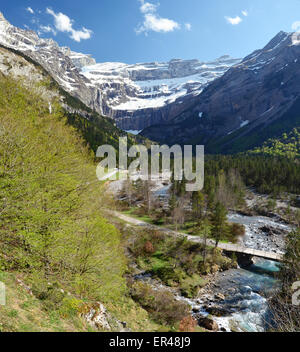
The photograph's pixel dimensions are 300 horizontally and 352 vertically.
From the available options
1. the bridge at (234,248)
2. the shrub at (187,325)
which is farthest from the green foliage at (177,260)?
the shrub at (187,325)

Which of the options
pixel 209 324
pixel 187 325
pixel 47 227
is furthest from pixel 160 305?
pixel 47 227

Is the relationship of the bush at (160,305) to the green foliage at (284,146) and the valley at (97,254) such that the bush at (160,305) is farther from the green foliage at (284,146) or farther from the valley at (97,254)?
the green foliage at (284,146)

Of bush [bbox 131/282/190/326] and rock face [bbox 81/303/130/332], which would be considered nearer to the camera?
rock face [bbox 81/303/130/332]

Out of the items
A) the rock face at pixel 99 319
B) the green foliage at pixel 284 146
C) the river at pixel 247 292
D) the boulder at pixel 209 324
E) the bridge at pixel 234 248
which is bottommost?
the river at pixel 247 292

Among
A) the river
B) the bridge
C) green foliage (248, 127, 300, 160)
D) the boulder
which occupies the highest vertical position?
green foliage (248, 127, 300, 160)

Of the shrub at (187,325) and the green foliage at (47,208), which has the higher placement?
the green foliage at (47,208)

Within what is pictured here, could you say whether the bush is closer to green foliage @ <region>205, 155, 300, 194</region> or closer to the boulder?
the boulder

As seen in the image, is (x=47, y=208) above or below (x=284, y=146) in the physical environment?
below

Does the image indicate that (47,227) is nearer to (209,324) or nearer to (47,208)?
(47,208)

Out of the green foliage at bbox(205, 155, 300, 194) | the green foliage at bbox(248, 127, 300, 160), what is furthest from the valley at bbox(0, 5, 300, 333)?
the green foliage at bbox(248, 127, 300, 160)

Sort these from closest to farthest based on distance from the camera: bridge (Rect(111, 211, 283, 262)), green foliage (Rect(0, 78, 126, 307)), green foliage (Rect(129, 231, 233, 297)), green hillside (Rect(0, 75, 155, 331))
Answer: green hillside (Rect(0, 75, 155, 331)) → green foliage (Rect(0, 78, 126, 307)) → green foliage (Rect(129, 231, 233, 297)) → bridge (Rect(111, 211, 283, 262))

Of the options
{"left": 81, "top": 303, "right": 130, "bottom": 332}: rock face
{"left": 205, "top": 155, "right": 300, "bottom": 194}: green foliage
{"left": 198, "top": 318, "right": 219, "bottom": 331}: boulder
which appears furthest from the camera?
{"left": 205, "top": 155, "right": 300, "bottom": 194}: green foliage

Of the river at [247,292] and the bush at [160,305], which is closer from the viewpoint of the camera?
the bush at [160,305]
